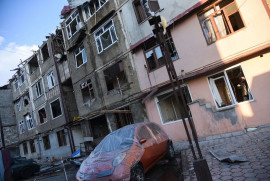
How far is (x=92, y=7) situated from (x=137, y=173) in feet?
45.4

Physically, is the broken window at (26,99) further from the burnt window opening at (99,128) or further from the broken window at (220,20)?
the broken window at (220,20)

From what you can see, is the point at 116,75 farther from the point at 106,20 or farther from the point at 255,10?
the point at 255,10

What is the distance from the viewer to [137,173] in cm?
466

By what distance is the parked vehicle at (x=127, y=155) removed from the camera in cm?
441

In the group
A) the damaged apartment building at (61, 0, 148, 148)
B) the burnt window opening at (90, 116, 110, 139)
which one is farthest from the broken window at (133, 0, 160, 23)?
the burnt window opening at (90, 116, 110, 139)

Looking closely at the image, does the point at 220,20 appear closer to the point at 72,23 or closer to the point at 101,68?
the point at 101,68

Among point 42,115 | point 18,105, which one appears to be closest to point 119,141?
point 42,115

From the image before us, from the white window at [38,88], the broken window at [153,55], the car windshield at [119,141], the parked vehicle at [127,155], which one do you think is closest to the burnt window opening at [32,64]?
the white window at [38,88]

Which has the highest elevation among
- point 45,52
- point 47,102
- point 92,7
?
point 45,52

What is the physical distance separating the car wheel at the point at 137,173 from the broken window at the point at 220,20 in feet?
23.0

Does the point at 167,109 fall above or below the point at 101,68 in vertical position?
below

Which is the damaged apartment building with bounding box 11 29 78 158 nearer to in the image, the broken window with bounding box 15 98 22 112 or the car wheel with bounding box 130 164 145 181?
the broken window with bounding box 15 98 22 112

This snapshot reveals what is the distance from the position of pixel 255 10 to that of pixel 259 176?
6943 millimetres

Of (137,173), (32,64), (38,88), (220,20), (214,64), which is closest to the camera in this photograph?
(137,173)
